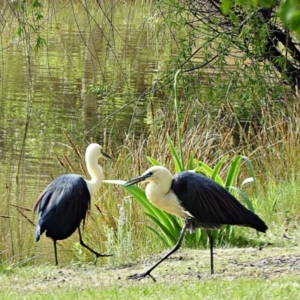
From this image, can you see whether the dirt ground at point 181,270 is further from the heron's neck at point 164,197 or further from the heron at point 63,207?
the heron's neck at point 164,197

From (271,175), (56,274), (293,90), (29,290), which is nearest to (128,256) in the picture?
(56,274)

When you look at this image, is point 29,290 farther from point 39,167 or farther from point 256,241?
point 39,167

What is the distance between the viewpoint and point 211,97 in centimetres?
1210

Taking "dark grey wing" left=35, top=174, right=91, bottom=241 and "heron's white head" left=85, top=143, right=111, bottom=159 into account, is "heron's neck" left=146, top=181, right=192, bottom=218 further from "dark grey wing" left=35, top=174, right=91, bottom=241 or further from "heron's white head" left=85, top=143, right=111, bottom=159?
"heron's white head" left=85, top=143, right=111, bottom=159

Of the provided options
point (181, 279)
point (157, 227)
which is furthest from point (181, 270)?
point (157, 227)

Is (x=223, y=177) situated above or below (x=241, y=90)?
below

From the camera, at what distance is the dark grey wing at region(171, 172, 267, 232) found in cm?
663

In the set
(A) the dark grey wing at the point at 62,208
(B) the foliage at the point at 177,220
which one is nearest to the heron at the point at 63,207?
(A) the dark grey wing at the point at 62,208

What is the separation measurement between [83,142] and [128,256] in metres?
5.69

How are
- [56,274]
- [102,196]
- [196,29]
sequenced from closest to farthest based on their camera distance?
[56,274]
[102,196]
[196,29]

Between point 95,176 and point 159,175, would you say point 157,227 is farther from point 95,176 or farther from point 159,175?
point 159,175

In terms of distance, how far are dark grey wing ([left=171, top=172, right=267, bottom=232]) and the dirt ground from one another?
366 mm

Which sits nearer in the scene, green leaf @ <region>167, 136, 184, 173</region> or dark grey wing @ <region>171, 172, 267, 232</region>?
dark grey wing @ <region>171, 172, 267, 232</region>

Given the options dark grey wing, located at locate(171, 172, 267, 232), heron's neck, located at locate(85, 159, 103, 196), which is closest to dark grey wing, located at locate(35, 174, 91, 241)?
heron's neck, located at locate(85, 159, 103, 196)
